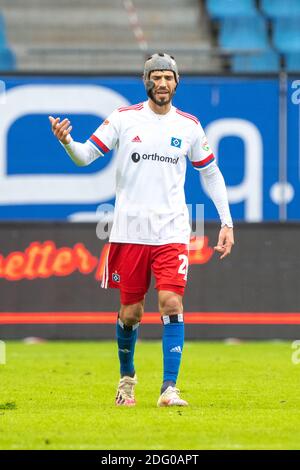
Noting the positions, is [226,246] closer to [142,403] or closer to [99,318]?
[142,403]

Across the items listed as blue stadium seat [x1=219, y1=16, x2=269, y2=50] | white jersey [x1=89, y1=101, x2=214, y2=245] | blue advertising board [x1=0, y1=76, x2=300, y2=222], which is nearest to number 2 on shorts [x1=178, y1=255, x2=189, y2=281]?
white jersey [x1=89, y1=101, x2=214, y2=245]

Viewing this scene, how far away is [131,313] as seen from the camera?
30.7 feet

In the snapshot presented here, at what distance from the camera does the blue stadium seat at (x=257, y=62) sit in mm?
19188

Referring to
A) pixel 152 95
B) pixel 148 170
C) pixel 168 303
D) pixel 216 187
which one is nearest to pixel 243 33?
pixel 216 187

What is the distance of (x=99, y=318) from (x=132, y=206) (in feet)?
23.8

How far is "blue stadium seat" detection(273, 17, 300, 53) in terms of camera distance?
21639 millimetres

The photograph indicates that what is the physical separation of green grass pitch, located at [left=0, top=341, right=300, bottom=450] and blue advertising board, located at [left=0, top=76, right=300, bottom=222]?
1.99 m

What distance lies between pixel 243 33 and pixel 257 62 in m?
2.60

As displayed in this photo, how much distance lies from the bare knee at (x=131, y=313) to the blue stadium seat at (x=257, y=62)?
10150 millimetres

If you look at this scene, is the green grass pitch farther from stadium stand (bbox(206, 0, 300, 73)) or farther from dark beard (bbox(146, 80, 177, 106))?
stadium stand (bbox(206, 0, 300, 73))

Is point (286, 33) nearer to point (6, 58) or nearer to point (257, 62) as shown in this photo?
point (257, 62)

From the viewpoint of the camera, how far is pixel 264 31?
22391 millimetres
